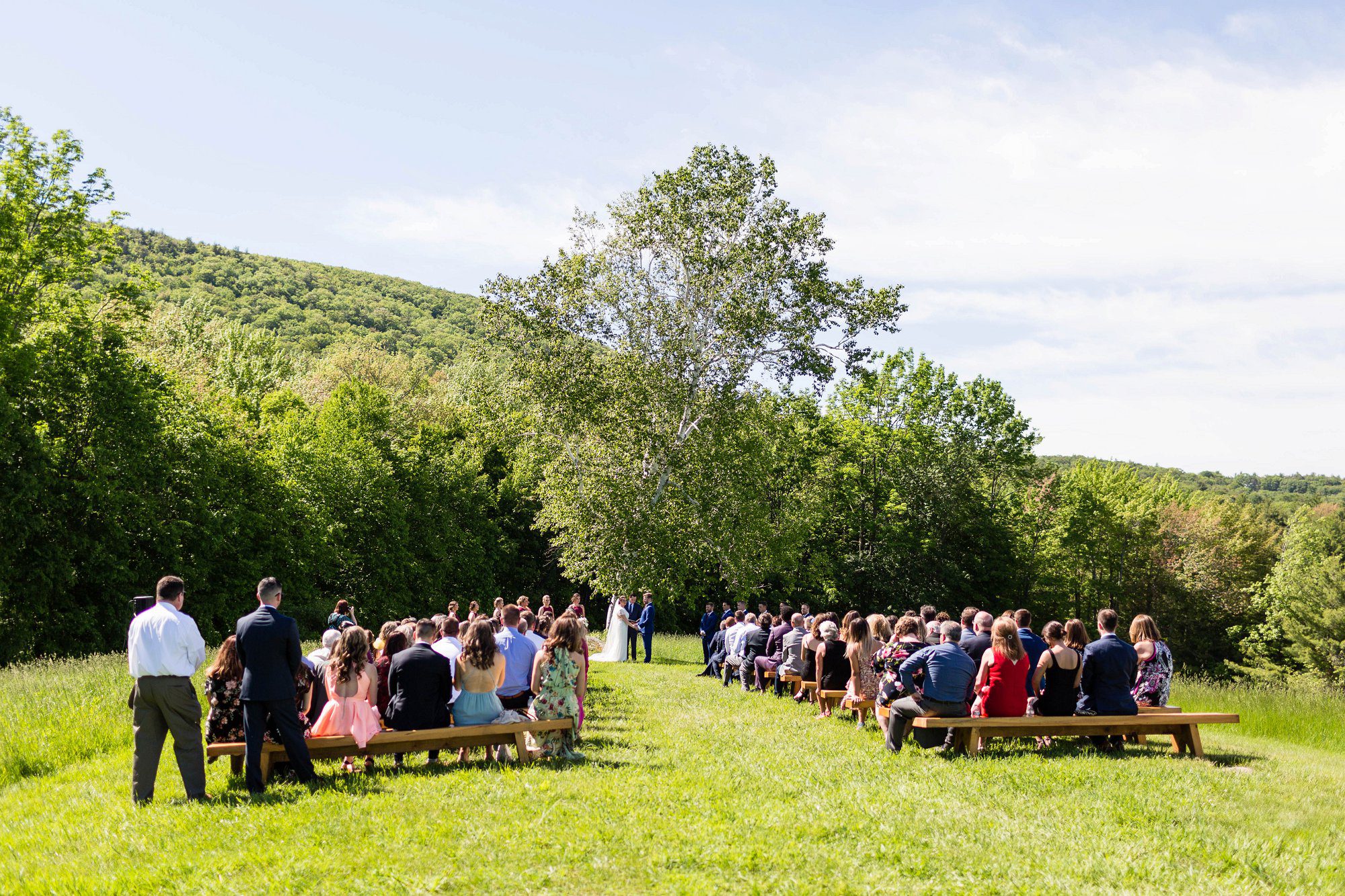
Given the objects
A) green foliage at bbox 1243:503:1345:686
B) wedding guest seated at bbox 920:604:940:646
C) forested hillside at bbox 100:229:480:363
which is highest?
forested hillside at bbox 100:229:480:363

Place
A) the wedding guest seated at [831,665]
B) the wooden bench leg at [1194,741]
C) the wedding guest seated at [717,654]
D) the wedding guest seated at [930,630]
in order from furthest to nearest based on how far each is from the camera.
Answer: the wedding guest seated at [717,654]
the wedding guest seated at [831,665]
the wedding guest seated at [930,630]
the wooden bench leg at [1194,741]

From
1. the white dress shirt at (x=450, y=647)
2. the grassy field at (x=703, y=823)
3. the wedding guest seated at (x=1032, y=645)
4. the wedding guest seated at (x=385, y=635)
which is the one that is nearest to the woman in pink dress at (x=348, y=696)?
the grassy field at (x=703, y=823)

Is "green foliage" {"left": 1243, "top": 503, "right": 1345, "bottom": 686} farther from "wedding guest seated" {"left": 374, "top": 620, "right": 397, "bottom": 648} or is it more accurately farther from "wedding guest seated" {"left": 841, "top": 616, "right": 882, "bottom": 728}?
"wedding guest seated" {"left": 374, "top": 620, "right": 397, "bottom": 648}

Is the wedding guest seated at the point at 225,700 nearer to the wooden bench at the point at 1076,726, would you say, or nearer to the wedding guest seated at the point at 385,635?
the wedding guest seated at the point at 385,635

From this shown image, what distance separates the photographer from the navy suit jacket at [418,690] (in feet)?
29.1

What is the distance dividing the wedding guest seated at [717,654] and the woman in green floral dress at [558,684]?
26.8ft

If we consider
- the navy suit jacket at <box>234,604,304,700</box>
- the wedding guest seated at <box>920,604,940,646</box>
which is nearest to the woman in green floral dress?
the navy suit jacket at <box>234,604,304,700</box>

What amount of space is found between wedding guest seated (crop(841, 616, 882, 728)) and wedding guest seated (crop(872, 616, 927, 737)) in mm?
274

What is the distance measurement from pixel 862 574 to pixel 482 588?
57.7 ft

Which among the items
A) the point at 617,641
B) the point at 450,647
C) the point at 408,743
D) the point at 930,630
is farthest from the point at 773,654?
the point at 408,743

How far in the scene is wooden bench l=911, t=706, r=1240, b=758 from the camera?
30.8ft

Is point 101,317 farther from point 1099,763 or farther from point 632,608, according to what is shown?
point 1099,763

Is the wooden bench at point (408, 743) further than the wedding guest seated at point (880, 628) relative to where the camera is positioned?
No

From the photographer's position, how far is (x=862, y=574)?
137ft
